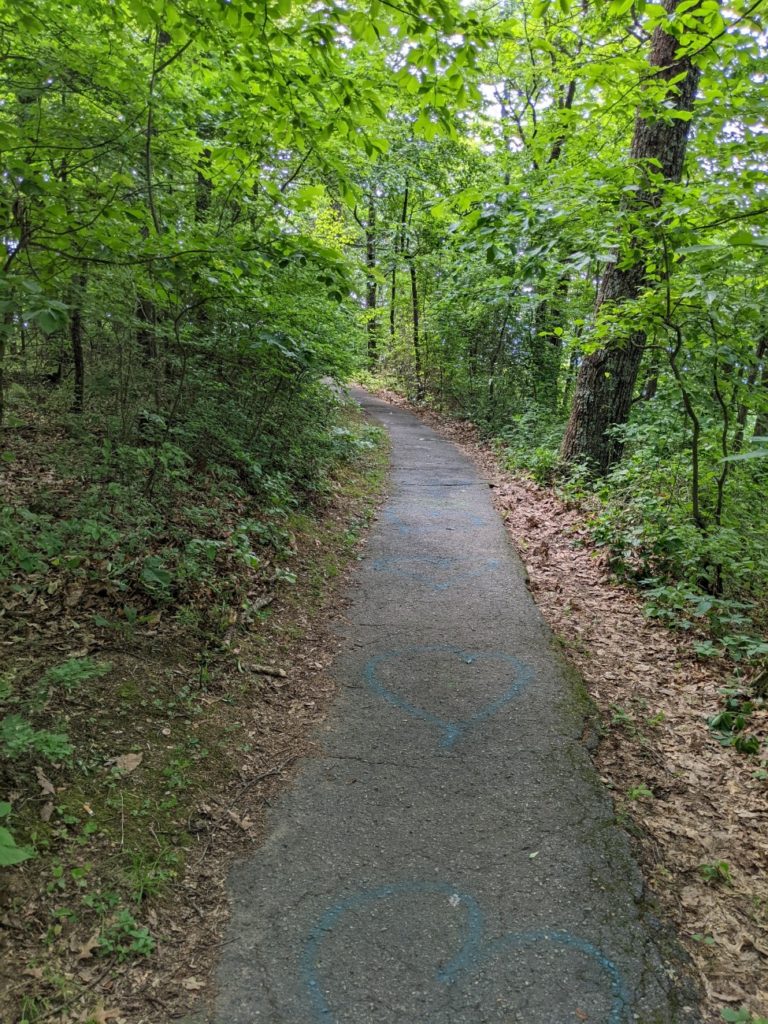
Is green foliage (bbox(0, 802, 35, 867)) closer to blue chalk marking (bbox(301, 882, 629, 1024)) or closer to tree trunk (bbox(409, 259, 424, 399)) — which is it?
blue chalk marking (bbox(301, 882, 629, 1024))

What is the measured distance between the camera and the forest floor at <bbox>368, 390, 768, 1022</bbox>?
8.13ft

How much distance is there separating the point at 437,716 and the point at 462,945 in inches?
62.7

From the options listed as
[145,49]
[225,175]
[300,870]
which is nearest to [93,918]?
[300,870]

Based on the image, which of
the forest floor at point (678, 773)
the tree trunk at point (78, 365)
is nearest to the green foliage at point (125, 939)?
the forest floor at point (678, 773)

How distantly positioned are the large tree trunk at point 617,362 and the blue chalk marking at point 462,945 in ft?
20.8

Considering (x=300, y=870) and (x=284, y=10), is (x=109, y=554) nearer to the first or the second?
(x=300, y=870)

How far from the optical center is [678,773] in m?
3.51

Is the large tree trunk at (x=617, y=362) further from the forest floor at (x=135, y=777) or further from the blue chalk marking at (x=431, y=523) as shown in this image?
the forest floor at (x=135, y=777)

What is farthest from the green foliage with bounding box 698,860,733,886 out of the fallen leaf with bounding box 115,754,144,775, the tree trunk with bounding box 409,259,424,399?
the tree trunk with bounding box 409,259,424,399

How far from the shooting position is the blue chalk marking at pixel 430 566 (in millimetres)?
6055

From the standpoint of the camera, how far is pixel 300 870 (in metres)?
2.71

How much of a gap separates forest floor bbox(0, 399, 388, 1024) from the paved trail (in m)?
0.22

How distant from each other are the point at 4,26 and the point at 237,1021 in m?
5.39

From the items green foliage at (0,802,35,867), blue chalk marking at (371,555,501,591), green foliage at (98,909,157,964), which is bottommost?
green foliage at (98,909,157,964)
